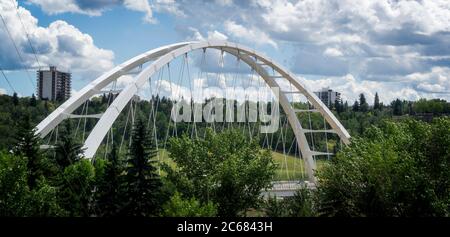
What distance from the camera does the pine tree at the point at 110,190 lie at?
99.2 feet

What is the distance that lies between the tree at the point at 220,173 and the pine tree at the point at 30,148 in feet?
27.4

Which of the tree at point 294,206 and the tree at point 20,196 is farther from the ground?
the tree at point 20,196

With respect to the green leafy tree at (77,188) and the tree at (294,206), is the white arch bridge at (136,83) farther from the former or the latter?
the tree at (294,206)

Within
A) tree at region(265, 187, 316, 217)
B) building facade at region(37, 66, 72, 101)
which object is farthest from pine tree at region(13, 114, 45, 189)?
building facade at region(37, 66, 72, 101)

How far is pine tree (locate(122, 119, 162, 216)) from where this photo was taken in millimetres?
31078

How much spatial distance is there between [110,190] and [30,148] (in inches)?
207

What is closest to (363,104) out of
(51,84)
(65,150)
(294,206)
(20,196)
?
(51,84)

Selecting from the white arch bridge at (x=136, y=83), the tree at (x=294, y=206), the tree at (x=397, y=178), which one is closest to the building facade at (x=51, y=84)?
the white arch bridge at (x=136, y=83)

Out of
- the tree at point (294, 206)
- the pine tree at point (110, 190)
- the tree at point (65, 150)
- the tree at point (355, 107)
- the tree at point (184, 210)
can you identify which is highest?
the tree at point (355, 107)

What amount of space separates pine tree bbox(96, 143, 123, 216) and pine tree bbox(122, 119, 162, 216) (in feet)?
1.98
